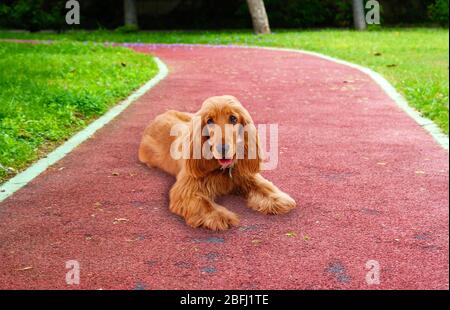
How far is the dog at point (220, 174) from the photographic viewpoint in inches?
205

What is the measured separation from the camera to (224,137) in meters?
5.14

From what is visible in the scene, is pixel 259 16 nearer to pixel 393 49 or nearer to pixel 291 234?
pixel 393 49

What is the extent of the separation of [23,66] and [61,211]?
29.0ft

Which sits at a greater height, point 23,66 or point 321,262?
point 23,66

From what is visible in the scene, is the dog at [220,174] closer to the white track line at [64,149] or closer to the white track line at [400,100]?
the white track line at [64,149]

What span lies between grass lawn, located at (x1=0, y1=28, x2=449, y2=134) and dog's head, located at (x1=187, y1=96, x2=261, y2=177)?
4.10 meters

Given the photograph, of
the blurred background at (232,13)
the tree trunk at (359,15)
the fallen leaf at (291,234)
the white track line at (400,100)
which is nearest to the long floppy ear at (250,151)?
the fallen leaf at (291,234)

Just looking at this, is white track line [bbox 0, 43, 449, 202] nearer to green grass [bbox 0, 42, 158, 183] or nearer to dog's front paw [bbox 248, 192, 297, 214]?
green grass [bbox 0, 42, 158, 183]

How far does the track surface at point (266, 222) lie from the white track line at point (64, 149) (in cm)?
11

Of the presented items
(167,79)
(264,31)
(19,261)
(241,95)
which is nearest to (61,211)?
(19,261)

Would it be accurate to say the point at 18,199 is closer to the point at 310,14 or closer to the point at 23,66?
the point at 23,66

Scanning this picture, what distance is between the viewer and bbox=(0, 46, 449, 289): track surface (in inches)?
176

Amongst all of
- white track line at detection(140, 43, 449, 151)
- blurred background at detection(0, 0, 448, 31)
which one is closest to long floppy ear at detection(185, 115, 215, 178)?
white track line at detection(140, 43, 449, 151)

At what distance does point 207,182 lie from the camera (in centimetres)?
573
